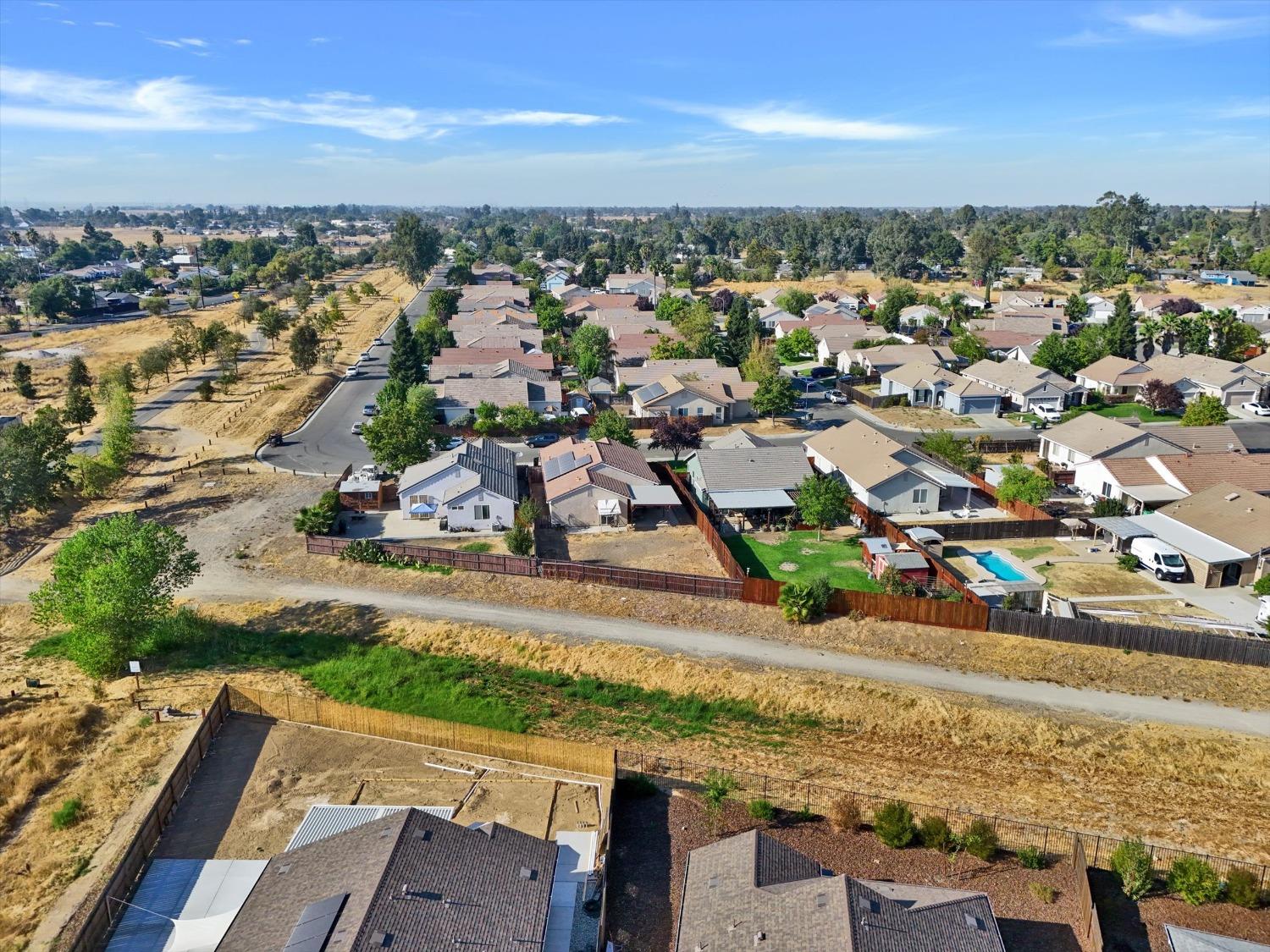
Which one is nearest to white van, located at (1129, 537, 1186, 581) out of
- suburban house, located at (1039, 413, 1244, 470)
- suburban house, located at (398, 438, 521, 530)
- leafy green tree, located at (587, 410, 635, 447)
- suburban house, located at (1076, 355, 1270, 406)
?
suburban house, located at (1039, 413, 1244, 470)

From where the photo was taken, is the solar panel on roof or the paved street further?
the paved street

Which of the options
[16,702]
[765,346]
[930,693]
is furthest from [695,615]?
[765,346]

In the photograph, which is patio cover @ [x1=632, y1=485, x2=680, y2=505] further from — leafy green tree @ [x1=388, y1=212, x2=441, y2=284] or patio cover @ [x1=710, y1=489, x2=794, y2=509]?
leafy green tree @ [x1=388, y1=212, x2=441, y2=284]

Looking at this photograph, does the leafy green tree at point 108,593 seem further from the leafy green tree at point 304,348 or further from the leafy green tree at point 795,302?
the leafy green tree at point 795,302

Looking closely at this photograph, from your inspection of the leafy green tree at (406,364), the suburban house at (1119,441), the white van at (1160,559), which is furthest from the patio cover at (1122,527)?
the leafy green tree at (406,364)

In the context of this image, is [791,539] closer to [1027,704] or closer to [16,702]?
[1027,704]

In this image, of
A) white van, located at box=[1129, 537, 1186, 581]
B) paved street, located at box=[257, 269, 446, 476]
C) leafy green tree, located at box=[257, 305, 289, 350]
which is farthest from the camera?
leafy green tree, located at box=[257, 305, 289, 350]
